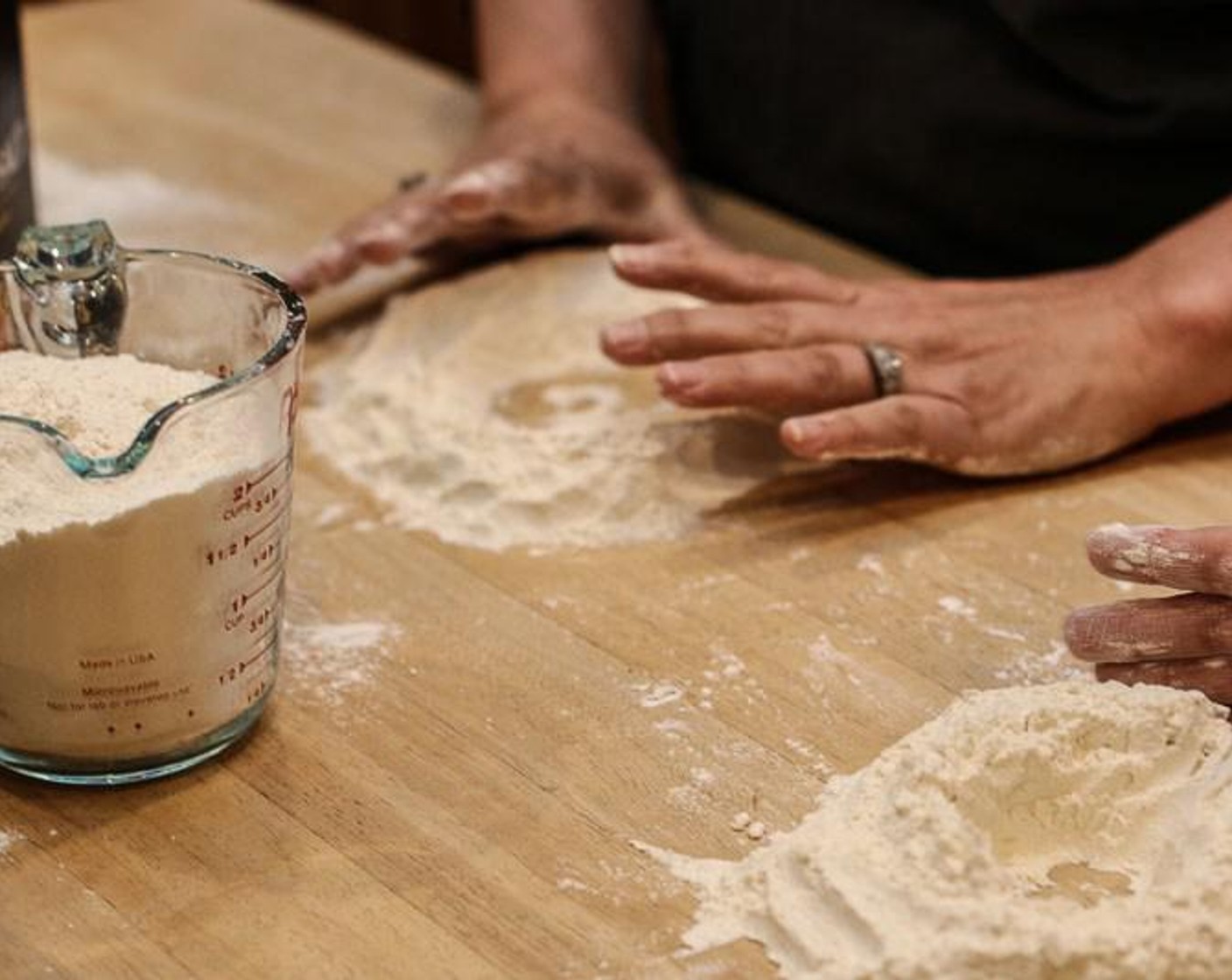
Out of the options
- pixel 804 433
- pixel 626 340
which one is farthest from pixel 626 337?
pixel 804 433

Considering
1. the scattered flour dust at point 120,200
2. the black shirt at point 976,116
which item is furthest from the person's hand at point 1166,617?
the scattered flour dust at point 120,200

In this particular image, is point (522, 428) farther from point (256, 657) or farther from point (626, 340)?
point (256, 657)

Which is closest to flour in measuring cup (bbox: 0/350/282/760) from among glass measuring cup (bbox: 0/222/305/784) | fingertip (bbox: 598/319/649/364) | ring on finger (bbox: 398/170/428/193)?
glass measuring cup (bbox: 0/222/305/784)

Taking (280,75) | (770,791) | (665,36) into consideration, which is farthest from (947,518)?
(280,75)

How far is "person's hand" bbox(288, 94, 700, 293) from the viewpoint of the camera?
1495 mm

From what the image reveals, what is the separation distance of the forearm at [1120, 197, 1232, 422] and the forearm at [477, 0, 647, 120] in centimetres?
54

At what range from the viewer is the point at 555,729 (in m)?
1.06

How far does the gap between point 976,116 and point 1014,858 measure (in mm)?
808

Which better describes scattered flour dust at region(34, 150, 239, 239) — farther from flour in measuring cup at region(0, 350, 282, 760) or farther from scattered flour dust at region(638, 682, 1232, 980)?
scattered flour dust at region(638, 682, 1232, 980)

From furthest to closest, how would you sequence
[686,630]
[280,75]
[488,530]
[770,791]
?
[280,75]
[488,530]
[686,630]
[770,791]

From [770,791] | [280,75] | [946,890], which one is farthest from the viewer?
[280,75]

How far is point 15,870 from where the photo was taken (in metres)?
0.96

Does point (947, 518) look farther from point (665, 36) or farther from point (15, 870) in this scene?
point (665, 36)

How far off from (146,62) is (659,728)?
1123 millimetres
